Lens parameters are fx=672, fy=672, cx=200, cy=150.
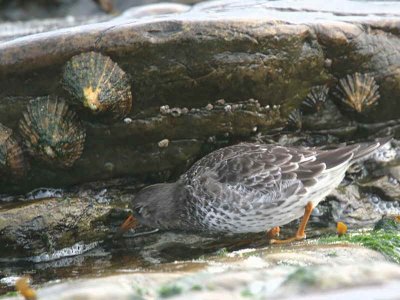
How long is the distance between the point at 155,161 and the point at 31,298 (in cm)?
329

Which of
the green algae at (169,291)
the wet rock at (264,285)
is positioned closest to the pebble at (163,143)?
the wet rock at (264,285)

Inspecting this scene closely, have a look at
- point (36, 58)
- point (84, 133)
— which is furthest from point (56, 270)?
point (36, 58)

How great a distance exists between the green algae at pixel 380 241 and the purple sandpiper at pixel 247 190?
0.63m

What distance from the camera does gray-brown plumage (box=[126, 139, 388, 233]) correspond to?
590 cm

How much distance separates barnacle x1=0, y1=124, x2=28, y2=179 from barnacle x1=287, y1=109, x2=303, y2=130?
8.76 feet

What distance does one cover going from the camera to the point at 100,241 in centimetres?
630

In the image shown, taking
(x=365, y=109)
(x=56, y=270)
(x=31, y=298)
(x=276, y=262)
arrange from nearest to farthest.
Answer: (x=31, y=298) < (x=276, y=262) < (x=56, y=270) < (x=365, y=109)

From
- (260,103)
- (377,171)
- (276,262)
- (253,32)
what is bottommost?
(377,171)

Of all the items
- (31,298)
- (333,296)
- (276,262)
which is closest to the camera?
(333,296)

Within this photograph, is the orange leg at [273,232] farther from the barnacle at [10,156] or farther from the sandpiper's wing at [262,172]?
the barnacle at [10,156]

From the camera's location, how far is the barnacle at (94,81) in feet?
19.1

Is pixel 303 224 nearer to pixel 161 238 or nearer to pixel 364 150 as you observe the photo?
pixel 364 150

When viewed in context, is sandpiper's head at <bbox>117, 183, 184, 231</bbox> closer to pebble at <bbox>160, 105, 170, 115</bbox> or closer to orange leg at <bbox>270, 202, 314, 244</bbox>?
pebble at <bbox>160, 105, 170, 115</bbox>

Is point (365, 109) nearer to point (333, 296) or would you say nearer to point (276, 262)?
point (276, 262)
